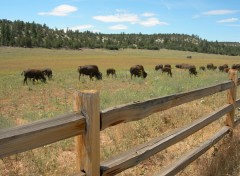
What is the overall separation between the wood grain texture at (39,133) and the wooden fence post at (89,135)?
2.6 inches

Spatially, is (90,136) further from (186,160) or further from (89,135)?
(186,160)

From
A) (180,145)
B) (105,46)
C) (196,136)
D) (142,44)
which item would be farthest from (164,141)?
(142,44)

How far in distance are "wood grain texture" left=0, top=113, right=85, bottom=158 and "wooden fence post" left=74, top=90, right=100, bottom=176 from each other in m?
0.07

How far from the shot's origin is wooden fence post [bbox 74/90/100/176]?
8.73 ft

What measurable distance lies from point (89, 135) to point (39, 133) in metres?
0.52

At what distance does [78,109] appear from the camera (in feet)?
8.89

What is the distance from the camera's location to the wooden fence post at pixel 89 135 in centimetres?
266

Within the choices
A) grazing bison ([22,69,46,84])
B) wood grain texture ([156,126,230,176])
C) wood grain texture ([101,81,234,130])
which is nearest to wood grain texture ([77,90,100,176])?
wood grain texture ([101,81,234,130])

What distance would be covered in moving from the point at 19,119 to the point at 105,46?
12506cm

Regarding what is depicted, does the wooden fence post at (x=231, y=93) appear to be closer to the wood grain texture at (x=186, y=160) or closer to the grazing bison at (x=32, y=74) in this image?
the wood grain texture at (x=186, y=160)

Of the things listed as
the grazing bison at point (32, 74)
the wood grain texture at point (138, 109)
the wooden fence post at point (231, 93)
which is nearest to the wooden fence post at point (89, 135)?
the wood grain texture at point (138, 109)

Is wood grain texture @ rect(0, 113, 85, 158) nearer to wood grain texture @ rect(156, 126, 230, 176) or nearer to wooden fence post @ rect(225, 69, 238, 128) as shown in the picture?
wood grain texture @ rect(156, 126, 230, 176)

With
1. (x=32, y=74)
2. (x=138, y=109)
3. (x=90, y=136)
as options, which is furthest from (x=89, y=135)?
(x=32, y=74)

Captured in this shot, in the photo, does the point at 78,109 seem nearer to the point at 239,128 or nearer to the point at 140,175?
the point at 140,175
